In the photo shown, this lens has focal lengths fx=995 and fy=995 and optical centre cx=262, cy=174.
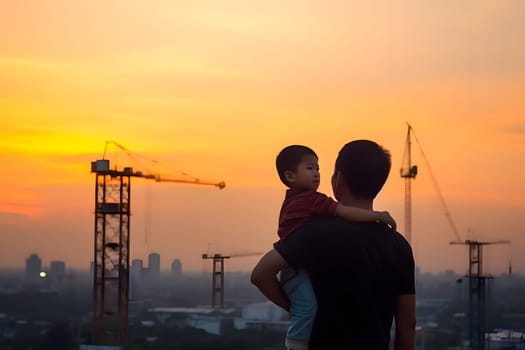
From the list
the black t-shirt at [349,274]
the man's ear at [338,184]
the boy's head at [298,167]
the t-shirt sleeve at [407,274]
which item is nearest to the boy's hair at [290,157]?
the boy's head at [298,167]

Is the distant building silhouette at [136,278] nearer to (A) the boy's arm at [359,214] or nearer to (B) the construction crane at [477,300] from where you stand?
(B) the construction crane at [477,300]

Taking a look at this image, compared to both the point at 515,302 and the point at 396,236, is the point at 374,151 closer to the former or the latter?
the point at 396,236

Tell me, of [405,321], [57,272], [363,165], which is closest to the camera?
[363,165]

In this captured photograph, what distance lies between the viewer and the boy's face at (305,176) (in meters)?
2.93

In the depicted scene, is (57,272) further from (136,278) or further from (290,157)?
(290,157)

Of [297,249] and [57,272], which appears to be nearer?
[297,249]

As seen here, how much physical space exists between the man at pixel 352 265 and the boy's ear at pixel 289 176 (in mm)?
127

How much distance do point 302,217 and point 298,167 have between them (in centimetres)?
18

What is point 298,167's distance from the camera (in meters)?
2.95

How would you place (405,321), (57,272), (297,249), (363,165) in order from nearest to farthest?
1. (297,249)
2. (363,165)
3. (405,321)
4. (57,272)

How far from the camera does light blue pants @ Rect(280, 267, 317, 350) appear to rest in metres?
2.79

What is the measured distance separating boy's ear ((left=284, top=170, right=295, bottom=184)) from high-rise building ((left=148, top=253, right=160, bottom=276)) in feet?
156

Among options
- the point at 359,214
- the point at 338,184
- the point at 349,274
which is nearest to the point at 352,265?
the point at 349,274

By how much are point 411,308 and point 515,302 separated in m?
55.4
